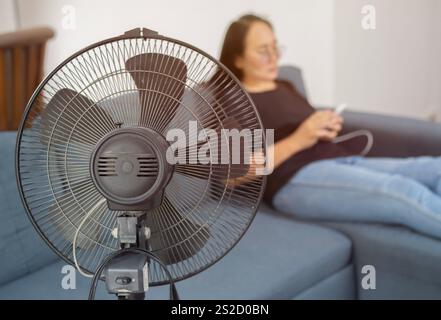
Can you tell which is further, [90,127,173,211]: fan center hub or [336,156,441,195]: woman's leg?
[336,156,441,195]: woman's leg

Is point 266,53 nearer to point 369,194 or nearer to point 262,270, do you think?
point 369,194

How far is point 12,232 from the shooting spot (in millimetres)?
1427

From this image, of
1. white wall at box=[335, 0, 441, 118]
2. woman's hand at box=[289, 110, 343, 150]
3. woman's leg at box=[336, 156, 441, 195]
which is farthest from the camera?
white wall at box=[335, 0, 441, 118]

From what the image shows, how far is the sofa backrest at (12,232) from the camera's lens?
1.41 meters

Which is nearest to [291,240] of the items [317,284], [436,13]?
[317,284]

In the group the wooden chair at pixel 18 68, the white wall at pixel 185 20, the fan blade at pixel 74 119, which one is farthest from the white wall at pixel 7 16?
the fan blade at pixel 74 119

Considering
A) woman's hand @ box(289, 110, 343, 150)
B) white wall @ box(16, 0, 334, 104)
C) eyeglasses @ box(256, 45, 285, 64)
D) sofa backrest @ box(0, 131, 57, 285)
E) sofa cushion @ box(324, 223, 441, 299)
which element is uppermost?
white wall @ box(16, 0, 334, 104)

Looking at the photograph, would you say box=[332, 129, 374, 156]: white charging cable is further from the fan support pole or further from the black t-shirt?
the fan support pole

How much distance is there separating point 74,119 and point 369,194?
3.47 feet

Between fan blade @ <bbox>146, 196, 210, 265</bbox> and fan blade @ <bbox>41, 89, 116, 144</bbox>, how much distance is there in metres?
0.14

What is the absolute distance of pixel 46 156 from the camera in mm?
820

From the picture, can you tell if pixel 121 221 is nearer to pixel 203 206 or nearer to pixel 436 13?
pixel 203 206

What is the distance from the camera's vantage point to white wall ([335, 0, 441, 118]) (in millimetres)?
2801

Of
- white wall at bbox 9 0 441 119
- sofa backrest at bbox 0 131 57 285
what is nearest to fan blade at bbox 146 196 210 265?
sofa backrest at bbox 0 131 57 285
